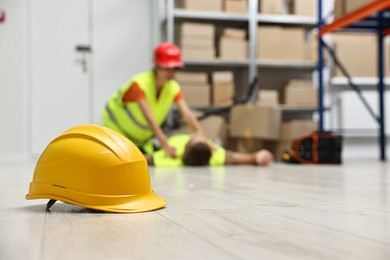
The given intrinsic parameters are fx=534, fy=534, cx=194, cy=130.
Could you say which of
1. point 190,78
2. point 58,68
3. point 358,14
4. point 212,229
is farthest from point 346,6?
point 212,229

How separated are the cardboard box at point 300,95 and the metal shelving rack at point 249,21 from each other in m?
0.21

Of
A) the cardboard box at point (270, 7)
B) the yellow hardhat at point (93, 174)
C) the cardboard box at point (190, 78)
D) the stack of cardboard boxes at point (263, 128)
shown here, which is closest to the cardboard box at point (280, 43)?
the cardboard box at point (270, 7)

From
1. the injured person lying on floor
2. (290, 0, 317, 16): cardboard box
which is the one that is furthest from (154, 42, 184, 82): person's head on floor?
(290, 0, 317, 16): cardboard box

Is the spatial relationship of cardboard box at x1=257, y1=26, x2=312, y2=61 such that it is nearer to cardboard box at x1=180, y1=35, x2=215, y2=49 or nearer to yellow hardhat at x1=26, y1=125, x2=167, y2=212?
cardboard box at x1=180, y1=35, x2=215, y2=49

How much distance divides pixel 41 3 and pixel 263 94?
2.42 metres

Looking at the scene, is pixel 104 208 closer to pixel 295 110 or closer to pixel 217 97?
pixel 217 97

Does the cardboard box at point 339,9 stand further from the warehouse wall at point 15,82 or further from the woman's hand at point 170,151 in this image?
the warehouse wall at point 15,82

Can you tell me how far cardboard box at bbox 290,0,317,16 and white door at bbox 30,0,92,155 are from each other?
2083mm

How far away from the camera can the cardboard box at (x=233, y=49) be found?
4.95 meters

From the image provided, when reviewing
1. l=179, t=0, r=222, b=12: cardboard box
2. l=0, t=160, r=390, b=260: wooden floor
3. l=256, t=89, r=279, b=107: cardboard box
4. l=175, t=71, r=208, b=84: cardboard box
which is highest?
l=179, t=0, r=222, b=12: cardboard box

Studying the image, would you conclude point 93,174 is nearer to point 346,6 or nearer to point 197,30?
point 346,6

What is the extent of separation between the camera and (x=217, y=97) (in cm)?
488

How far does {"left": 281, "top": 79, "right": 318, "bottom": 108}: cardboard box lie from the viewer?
16.8ft

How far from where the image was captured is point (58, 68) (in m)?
5.41
